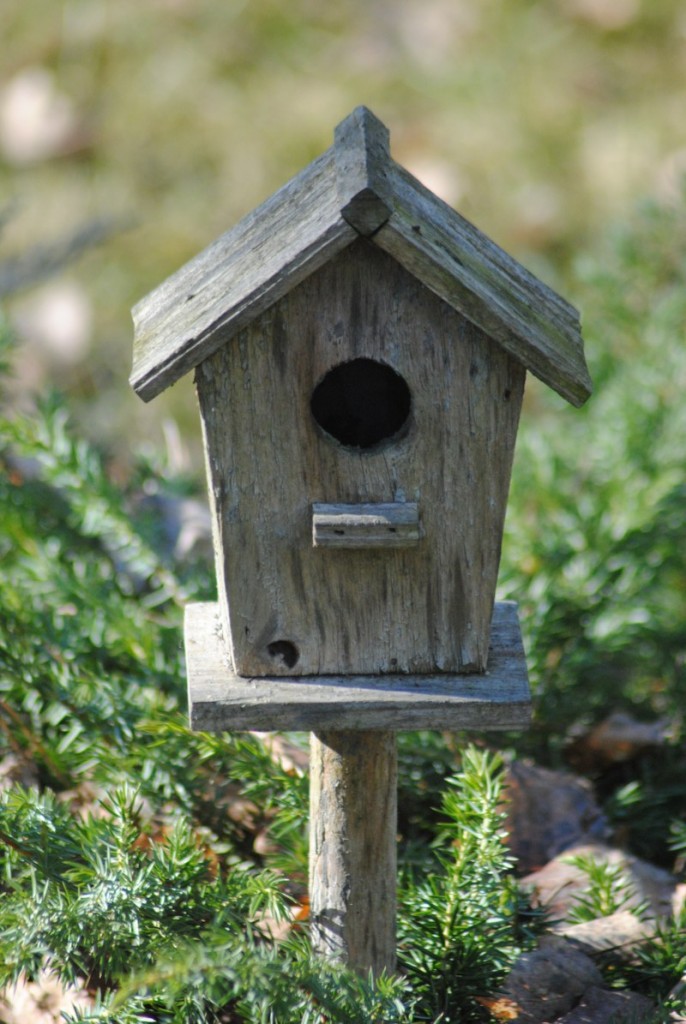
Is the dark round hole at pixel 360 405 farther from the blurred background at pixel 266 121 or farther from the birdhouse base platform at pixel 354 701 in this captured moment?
the blurred background at pixel 266 121

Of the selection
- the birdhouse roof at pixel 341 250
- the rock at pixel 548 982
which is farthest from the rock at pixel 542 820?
the birdhouse roof at pixel 341 250

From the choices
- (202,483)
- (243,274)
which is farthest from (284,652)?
(202,483)

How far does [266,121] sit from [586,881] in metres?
4.29

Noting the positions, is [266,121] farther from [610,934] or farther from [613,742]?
[610,934]

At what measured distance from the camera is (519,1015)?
179cm

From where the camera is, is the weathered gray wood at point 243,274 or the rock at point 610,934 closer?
the weathered gray wood at point 243,274

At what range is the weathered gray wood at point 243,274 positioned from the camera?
143cm

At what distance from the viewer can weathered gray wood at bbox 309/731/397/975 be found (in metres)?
1.76

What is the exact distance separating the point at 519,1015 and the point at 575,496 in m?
1.37

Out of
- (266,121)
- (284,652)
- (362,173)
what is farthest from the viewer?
(266,121)

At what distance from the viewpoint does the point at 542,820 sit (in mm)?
2312

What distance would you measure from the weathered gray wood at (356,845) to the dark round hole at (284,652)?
14 centimetres

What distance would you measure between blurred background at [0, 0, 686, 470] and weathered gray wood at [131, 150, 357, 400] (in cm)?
289

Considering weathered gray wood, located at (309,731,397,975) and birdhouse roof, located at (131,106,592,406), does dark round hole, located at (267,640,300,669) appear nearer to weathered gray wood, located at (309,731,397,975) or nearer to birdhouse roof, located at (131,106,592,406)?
weathered gray wood, located at (309,731,397,975)
